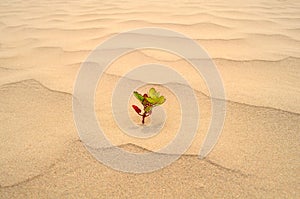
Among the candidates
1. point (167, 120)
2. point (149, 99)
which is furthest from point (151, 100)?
point (167, 120)

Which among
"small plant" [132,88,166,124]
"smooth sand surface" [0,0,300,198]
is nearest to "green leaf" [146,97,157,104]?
"small plant" [132,88,166,124]

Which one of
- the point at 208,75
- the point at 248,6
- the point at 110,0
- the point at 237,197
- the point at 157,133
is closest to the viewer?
the point at 237,197

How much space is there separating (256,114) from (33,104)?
989 millimetres

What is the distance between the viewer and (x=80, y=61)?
1750mm

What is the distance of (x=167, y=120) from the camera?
1.17 m

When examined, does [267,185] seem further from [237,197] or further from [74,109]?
[74,109]

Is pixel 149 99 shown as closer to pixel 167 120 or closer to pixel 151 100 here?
pixel 151 100

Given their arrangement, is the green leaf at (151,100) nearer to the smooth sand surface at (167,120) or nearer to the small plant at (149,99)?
the small plant at (149,99)

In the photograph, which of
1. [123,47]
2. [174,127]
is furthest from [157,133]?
[123,47]

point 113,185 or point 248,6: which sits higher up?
point 248,6

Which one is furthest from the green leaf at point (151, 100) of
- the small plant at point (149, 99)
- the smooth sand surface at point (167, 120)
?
the smooth sand surface at point (167, 120)

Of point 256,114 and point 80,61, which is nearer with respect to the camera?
point 256,114

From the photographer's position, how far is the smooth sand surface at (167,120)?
2.82 feet

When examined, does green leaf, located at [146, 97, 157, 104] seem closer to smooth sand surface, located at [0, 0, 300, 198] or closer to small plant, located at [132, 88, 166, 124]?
small plant, located at [132, 88, 166, 124]
